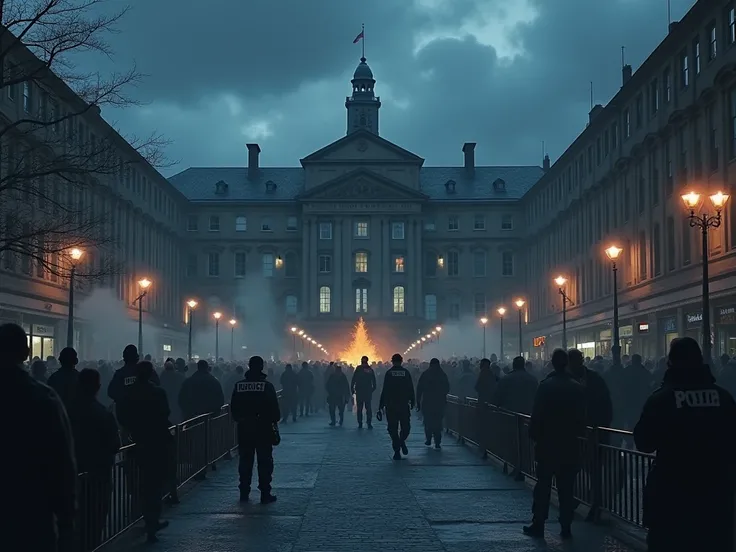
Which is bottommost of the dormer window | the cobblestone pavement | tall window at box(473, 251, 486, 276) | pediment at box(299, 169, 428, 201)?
the cobblestone pavement

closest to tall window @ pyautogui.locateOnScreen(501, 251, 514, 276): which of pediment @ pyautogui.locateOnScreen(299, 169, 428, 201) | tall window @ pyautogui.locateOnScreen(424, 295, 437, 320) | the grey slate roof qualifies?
the grey slate roof

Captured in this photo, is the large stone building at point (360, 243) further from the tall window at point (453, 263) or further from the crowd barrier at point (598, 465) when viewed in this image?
the crowd barrier at point (598, 465)

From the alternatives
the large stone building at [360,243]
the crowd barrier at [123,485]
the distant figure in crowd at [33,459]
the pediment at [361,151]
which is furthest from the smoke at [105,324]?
the distant figure in crowd at [33,459]

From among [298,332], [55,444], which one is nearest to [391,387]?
[55,444]

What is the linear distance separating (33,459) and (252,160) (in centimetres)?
11080

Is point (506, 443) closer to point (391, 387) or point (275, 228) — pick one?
point (391, 387)

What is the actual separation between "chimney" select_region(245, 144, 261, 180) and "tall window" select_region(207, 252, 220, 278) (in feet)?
37.8

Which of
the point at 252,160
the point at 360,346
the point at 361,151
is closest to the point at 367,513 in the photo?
the point at 360,346

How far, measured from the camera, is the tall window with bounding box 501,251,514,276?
107188 mm

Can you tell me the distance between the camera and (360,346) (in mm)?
99438

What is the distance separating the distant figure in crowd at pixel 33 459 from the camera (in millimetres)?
5371

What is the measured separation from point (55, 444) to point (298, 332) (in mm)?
91602

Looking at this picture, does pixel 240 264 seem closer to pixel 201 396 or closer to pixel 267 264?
pixel 267 264

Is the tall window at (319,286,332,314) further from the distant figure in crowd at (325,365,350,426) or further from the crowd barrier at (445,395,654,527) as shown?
the crowd barrier at (445,395,654,527)
